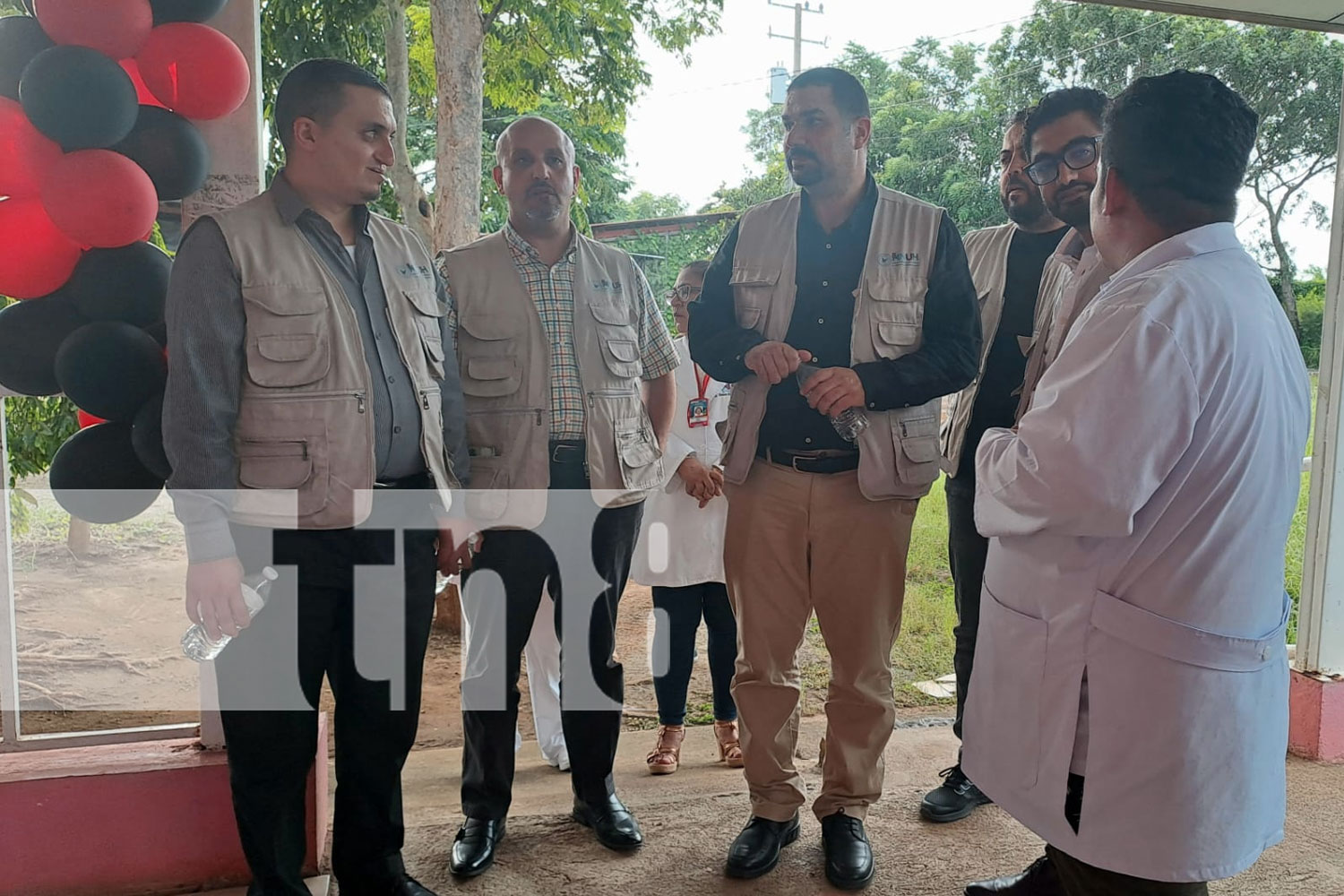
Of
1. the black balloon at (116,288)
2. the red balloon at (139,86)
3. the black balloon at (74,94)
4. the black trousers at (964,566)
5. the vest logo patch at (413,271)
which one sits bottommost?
the black trousers at (964,566)

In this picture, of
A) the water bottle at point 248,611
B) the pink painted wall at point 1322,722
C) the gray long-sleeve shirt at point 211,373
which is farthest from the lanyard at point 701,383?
the pink painted wall at point 1322,722

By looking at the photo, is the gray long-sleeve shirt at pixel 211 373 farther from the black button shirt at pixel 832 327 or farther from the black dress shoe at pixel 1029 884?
the black dress shoe at pixel 1029 884

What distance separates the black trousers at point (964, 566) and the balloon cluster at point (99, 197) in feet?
6.56

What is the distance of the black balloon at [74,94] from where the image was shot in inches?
73.3

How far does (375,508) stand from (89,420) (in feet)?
2.58

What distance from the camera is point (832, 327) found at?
2.36 metres

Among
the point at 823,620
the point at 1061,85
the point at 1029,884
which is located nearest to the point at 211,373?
the point at 823,620

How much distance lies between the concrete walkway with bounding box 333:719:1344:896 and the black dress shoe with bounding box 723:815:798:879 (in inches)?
1.0

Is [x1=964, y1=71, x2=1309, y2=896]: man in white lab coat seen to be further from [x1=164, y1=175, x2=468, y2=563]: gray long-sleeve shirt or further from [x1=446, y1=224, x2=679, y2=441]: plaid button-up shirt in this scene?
[x1=164, y1=175, x2=468, y2=563]: gray long-sleeve shirt

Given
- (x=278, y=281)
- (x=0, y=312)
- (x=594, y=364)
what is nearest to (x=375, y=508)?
(x=278, y=281)

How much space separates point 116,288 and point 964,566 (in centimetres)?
221

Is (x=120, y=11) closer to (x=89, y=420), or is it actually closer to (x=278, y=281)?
(x=278, y=281)

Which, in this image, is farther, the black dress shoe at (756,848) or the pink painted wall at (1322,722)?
the pink painted wall at (1322,722)

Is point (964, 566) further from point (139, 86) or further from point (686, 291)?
point (139, 86)
